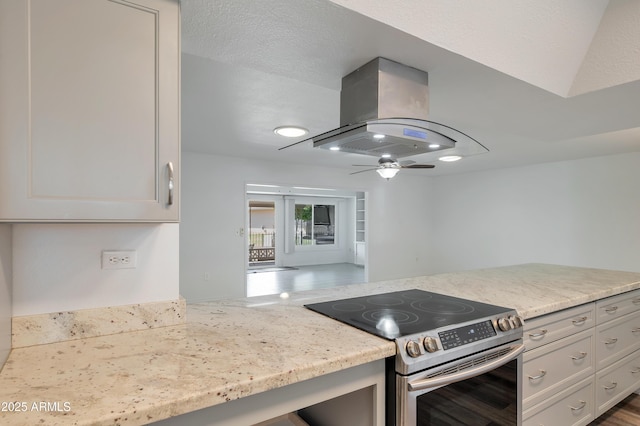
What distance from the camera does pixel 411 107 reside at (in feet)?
5.19

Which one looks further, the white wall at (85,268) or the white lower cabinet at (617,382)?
the white lower cabinet at (617,382)

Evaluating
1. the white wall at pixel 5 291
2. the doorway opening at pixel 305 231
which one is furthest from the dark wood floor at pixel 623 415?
the doorway opening at pixel 305 231

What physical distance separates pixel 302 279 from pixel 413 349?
692 cm

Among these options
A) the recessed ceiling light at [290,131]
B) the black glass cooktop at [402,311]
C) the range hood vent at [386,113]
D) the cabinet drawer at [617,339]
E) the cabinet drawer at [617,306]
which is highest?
the recessed ceiling light at [290,131]

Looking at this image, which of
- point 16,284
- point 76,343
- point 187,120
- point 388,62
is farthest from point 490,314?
point 187,120

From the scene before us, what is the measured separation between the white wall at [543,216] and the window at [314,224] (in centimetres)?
418

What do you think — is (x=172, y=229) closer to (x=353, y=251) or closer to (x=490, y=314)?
(x=490, y=314)

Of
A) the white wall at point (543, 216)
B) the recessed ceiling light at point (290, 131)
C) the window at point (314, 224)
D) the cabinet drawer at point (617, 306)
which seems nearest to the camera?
the cabinet drawer at point (617, 306)

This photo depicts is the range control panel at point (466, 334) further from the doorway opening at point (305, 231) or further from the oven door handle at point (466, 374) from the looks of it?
the doorway opening at point (305, 231)

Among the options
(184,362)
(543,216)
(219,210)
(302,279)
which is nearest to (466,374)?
(184,362)

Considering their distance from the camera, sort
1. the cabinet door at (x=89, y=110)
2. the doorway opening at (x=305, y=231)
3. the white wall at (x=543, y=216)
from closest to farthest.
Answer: the cabinet door at (x=89, y=110) < the white wall at (x=543, y=216) < the doorway opening at (x=305, y=231)

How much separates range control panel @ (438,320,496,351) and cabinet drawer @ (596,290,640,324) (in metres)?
1.26

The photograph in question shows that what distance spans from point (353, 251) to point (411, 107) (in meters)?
10.0

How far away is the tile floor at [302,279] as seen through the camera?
688 cm
